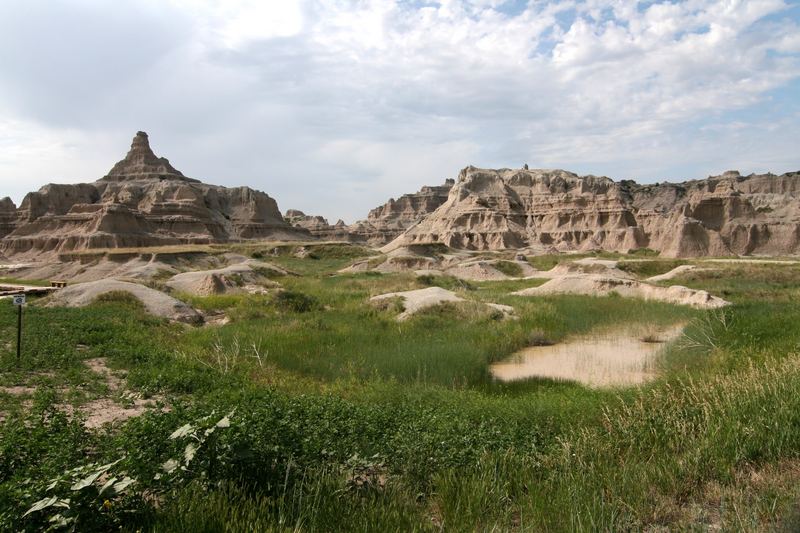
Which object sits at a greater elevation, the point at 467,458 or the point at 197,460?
the point at 197,460

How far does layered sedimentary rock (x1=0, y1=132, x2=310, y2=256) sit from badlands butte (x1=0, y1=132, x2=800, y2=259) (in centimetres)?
24

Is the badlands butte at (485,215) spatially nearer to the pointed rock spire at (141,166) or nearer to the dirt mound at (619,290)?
the pointed rock spire at (141,166)

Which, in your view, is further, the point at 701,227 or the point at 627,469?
the point at 701,227

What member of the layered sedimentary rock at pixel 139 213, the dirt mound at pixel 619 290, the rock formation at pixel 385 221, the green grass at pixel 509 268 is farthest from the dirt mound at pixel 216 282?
the rock formation at pixel 385 221

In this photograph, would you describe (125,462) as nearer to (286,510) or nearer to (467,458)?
(286,510)

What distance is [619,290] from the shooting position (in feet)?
95.5

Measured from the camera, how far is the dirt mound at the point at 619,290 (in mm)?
24547

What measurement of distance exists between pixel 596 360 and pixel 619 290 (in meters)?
16.4

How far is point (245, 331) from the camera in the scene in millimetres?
16656

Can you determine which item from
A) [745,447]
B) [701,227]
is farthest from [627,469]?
[701,227]

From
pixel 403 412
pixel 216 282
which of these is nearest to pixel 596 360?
pixel 403 412

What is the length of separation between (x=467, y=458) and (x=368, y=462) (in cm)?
121

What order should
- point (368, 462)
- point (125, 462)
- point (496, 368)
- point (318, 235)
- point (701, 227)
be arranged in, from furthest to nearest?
1. point (318, 235)
2. point (701, 227)
3. point (496, 368)
4. point (368, 462)
5. point (125, 462)

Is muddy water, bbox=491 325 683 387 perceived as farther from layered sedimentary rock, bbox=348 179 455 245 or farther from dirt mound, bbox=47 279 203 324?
layered sedimentary rock, bbox=348 179 455 245
